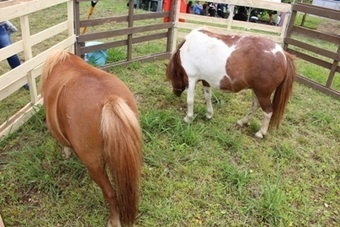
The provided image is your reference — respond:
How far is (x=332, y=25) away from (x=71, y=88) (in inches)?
492

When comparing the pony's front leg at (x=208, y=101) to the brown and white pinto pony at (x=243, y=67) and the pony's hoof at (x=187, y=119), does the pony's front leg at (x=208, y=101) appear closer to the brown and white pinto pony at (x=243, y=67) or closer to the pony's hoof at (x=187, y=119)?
the brown and white pinto pony at (x=243, y=67)

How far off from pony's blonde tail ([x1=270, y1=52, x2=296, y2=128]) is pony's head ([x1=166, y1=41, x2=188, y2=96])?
1115mm

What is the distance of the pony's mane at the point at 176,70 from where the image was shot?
370 cm

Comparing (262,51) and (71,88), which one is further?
(262,51)

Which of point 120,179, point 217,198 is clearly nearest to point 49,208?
point 120,179

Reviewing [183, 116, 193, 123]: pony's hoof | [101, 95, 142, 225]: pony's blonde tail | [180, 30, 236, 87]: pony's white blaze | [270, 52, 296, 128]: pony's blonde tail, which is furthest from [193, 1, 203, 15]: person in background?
[101, 95, 142, 225]: pony's blonde tail

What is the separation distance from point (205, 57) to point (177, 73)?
0.56 metres

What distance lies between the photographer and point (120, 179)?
6.25ft

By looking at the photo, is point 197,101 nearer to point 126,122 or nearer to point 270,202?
point 270,202

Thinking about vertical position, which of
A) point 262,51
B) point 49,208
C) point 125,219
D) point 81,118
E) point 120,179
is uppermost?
point 262,51

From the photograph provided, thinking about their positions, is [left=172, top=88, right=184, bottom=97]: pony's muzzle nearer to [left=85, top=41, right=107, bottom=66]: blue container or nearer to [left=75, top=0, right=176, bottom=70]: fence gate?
[left=75, top=0, right=176, bottom=70]: fence gate

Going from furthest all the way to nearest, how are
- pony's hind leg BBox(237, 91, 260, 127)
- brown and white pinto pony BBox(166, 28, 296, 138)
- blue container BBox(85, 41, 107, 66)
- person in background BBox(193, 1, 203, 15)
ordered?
person in background BBox(193, 1, 203, 15)
blue container BBox(85, 41, 107, 66)
pony's hind leg BBox(237, 91, 260, 127)
brown and white pinto pony BBox(166, 28, 296, 138)

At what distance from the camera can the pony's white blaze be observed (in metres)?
3.29

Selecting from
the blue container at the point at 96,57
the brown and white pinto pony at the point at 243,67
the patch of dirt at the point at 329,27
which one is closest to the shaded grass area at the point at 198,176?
the brown and white pinto pony at the point at 243,67
